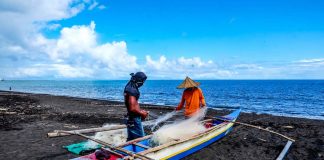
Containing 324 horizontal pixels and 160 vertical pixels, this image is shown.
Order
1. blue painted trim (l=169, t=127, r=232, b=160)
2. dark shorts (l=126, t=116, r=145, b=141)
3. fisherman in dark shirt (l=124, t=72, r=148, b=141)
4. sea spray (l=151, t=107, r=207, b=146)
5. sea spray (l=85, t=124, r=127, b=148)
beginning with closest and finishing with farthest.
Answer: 1. fisherman in dark shirt (l=124, t=72, r=148, b=141)
2. dark shorts (l=126, t=116, r=145, b=141)
3. blue painted trim (l=169, t=127, r=232, b=160)
4. sea spray (l=151, t=107, r=207, b=146)
5. sea spray (l=85, t=124, r=127, b=148)

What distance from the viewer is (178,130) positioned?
822cm

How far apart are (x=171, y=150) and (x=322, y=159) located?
5.18 m

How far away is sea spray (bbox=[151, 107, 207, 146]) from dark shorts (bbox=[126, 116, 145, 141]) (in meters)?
0.66

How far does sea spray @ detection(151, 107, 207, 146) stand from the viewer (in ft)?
25.0

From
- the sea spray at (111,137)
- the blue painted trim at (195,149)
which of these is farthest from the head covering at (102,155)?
the sea spray at (111,137)

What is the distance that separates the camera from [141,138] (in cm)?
705

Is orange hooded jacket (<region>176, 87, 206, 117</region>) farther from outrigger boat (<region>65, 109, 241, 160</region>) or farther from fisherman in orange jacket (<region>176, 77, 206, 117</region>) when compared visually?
outrigger boat (<region>65, 109, 241, 160</region>)

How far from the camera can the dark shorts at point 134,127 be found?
→ 6.80 metres

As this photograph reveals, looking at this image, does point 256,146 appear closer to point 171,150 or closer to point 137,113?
point 171,150

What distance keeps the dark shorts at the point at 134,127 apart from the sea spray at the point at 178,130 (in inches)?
25.8

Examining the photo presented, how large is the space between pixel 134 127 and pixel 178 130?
181 cm

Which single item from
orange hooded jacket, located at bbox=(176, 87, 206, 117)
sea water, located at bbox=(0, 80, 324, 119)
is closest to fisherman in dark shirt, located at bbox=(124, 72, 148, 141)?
orange hooded jacket, located at bbox=(176, 87, 206, 117)

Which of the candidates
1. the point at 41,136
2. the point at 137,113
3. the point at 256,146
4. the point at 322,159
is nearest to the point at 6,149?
the point at 41,136

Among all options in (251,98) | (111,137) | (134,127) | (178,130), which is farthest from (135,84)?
(251,98)
